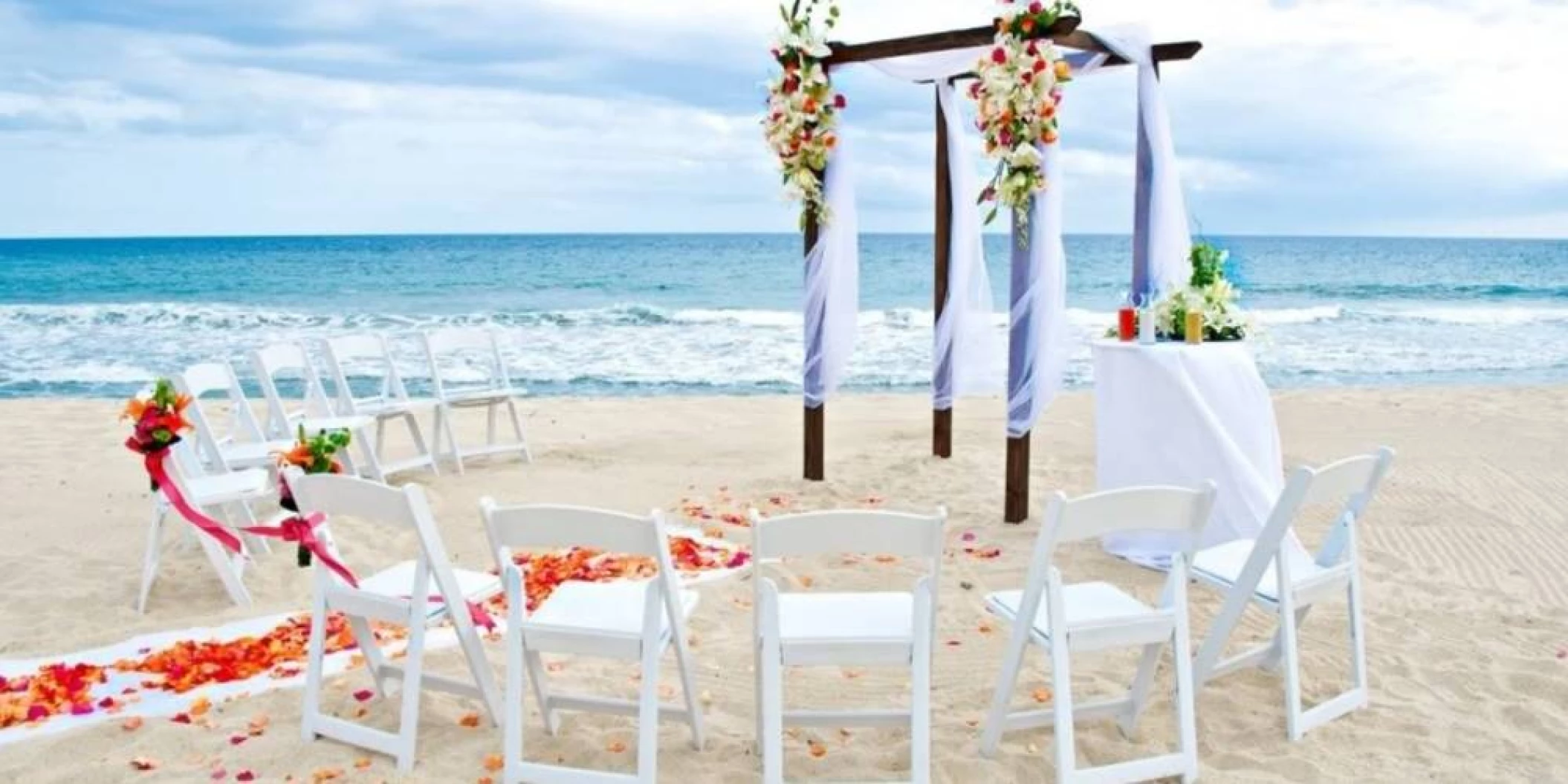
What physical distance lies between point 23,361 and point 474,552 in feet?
45.1

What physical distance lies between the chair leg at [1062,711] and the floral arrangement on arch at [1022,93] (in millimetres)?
3428

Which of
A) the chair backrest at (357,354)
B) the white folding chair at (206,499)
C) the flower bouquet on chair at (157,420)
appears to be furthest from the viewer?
the chair backrest at (357,354)

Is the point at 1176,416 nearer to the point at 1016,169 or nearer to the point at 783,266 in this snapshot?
the point at 1016,169

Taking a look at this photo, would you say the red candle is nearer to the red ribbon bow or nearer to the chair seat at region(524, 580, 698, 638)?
the chair seat at region(524, 580, 698, 638)

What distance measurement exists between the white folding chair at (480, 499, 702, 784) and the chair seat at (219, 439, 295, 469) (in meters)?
3.09

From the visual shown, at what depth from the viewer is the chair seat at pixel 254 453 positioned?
6.20 meters

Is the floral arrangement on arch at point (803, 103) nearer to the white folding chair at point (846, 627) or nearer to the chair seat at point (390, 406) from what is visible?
the chair seat at point (390, 406)

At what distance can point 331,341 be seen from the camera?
8.08 m

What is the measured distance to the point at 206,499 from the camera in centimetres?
539

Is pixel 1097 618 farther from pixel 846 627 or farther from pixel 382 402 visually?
pixel 382 402

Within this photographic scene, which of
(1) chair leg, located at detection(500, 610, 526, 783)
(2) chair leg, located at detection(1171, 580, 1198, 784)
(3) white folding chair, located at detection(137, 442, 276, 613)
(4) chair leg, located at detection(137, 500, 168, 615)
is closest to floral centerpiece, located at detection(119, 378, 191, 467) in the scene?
(3) white folding chair, located at detection(137, 442, 276, 613)

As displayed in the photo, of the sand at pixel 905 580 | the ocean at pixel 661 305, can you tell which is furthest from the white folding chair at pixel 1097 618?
the ocean at pixel 661 305

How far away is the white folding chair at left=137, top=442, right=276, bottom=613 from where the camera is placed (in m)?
5.31

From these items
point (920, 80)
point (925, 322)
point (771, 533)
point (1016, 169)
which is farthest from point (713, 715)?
point (925, 322)
